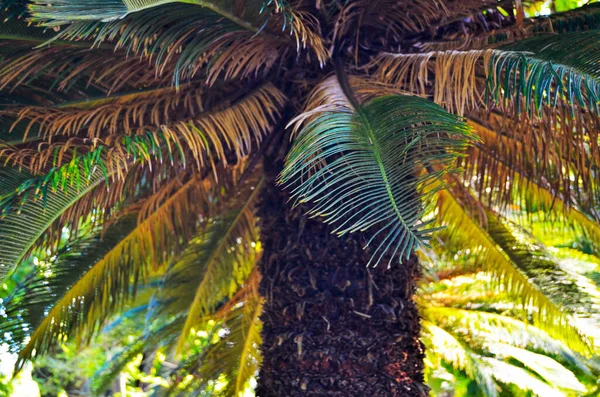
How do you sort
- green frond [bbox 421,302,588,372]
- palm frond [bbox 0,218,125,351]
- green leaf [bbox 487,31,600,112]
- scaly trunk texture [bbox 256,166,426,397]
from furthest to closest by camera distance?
green frond [bbox 421,302,588,372], palm frond [bbox 0,218,125,351], scaly trunk texture [bbox 256,166,426,397], green leaf [bbox 487,31,600,112]

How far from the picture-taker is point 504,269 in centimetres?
574

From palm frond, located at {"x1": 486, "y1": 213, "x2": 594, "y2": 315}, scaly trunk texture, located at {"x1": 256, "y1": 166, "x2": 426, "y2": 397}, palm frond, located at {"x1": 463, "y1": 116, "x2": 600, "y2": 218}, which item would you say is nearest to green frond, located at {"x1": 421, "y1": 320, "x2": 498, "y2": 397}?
palm frond, located at {"x1": 486, "y1": 213, "x2": 594, "y2": 315}

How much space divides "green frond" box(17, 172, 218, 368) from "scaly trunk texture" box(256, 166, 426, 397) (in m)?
1.48

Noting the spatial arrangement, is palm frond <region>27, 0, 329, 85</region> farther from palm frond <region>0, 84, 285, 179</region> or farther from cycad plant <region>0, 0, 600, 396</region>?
palm frond <region>0, 84, 285, 179</region>

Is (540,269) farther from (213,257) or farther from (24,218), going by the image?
(24,218)

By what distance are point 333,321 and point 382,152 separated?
4.19ft

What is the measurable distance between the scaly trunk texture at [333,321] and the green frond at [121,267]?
1480 mm

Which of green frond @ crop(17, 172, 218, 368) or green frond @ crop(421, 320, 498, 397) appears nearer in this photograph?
green frond @ crop(17, 172, 218, 368)

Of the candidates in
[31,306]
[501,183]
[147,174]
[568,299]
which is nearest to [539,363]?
[568,299]

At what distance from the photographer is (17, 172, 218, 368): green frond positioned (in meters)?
5.23

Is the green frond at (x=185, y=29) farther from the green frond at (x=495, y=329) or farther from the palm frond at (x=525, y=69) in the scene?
the green frond at (x=495, y=329)

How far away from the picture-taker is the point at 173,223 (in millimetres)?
5805

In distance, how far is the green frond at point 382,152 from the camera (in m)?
2.95

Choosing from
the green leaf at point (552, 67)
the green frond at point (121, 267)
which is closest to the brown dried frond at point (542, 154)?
the green leaf at point (552, 67)
